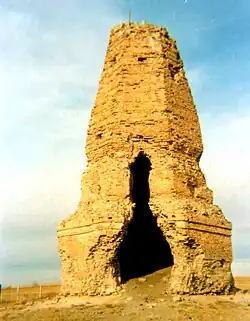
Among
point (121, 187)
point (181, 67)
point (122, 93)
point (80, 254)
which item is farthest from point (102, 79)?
point (80, 254)

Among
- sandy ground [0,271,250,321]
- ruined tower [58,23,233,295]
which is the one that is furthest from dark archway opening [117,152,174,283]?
Result: sandy ground [0,271,250,321]

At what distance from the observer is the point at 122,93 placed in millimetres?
14922

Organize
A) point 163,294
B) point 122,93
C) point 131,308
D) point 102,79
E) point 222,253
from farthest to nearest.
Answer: point 102,79, point 122,93, point 222,253, point 163,294, point 131,308

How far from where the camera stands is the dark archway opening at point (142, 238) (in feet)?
54.6

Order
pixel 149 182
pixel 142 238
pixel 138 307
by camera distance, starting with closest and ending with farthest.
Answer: pixel 138 307
pixel 149 182
pixel 142 238

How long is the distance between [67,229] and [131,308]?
11.7 feet

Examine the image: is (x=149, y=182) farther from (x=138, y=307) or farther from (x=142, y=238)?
(x=142, y=238)

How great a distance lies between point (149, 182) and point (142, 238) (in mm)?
4061

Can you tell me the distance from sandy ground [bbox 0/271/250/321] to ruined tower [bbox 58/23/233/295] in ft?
1.36

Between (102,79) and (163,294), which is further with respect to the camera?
(102,79)

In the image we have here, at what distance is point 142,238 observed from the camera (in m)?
17.6

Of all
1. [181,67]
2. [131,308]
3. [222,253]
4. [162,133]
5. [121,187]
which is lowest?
[131,308]

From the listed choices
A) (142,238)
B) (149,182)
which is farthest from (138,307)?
(142,238)

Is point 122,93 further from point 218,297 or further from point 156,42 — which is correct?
point 218,297
